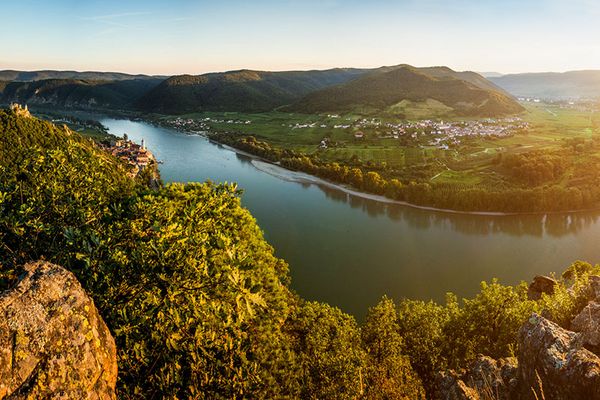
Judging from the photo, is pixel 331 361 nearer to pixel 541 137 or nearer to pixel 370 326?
pixel 370 326

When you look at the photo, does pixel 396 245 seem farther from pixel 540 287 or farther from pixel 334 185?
pixel 334 185

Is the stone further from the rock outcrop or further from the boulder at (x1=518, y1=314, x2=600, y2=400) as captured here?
the rock outcrop

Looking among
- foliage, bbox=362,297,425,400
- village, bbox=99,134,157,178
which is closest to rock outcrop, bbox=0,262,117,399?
foliage, bbox=362,297,425,400

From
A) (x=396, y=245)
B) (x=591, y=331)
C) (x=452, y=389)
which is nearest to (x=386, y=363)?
(x=452, y=389)

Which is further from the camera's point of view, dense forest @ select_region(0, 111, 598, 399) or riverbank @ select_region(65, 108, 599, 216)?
riverbank @ select_region(65, 108, 599, 216)

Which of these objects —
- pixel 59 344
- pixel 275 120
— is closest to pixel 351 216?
pixel 59 344

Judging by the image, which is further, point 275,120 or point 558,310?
point 275,120
